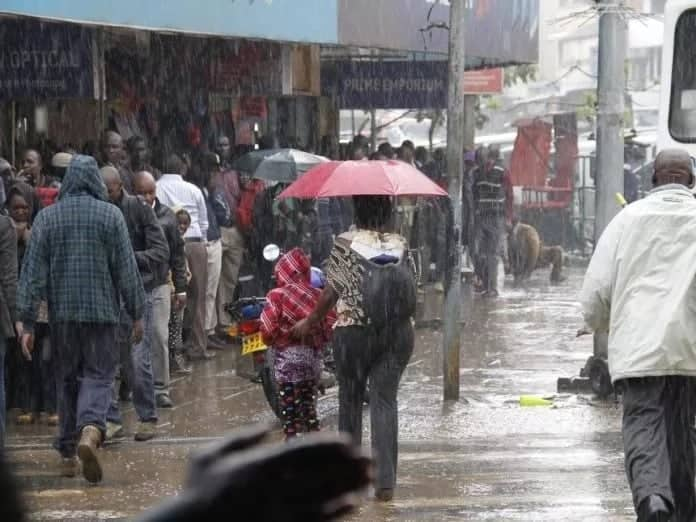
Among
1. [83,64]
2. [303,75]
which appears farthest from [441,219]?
[83,64]

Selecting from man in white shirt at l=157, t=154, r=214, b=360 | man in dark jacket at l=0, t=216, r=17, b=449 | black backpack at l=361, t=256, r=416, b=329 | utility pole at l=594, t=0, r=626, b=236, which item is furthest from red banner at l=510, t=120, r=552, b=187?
black backpack at l=361, t=256, r=416, b=329

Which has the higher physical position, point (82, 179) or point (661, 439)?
point (82, 179)

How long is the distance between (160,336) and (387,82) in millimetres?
11921

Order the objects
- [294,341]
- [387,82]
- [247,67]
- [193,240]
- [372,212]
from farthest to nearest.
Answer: [387,82] < [247,67] < [193,240] < [294,341] < [372,212]

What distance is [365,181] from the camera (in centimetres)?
870

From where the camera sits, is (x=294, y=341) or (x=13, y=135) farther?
(x=13, y=135)

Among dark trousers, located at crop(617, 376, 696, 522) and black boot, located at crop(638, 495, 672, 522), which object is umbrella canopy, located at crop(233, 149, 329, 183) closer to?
dark trousers, located at crop(617, 376, 696, 522)

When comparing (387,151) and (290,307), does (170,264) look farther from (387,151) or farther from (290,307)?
(387,151)

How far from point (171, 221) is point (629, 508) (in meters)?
4.54

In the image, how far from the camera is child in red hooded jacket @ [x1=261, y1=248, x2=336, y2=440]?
28.0 ft

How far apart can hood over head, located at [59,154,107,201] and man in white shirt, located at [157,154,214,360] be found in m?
4.54

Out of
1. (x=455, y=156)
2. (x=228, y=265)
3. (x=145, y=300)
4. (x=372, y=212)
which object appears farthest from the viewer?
(x=228, y=265)

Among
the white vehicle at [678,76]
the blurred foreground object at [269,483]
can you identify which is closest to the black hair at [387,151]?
the white vehicle at [678,76]

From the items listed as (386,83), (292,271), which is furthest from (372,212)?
(386,83)
